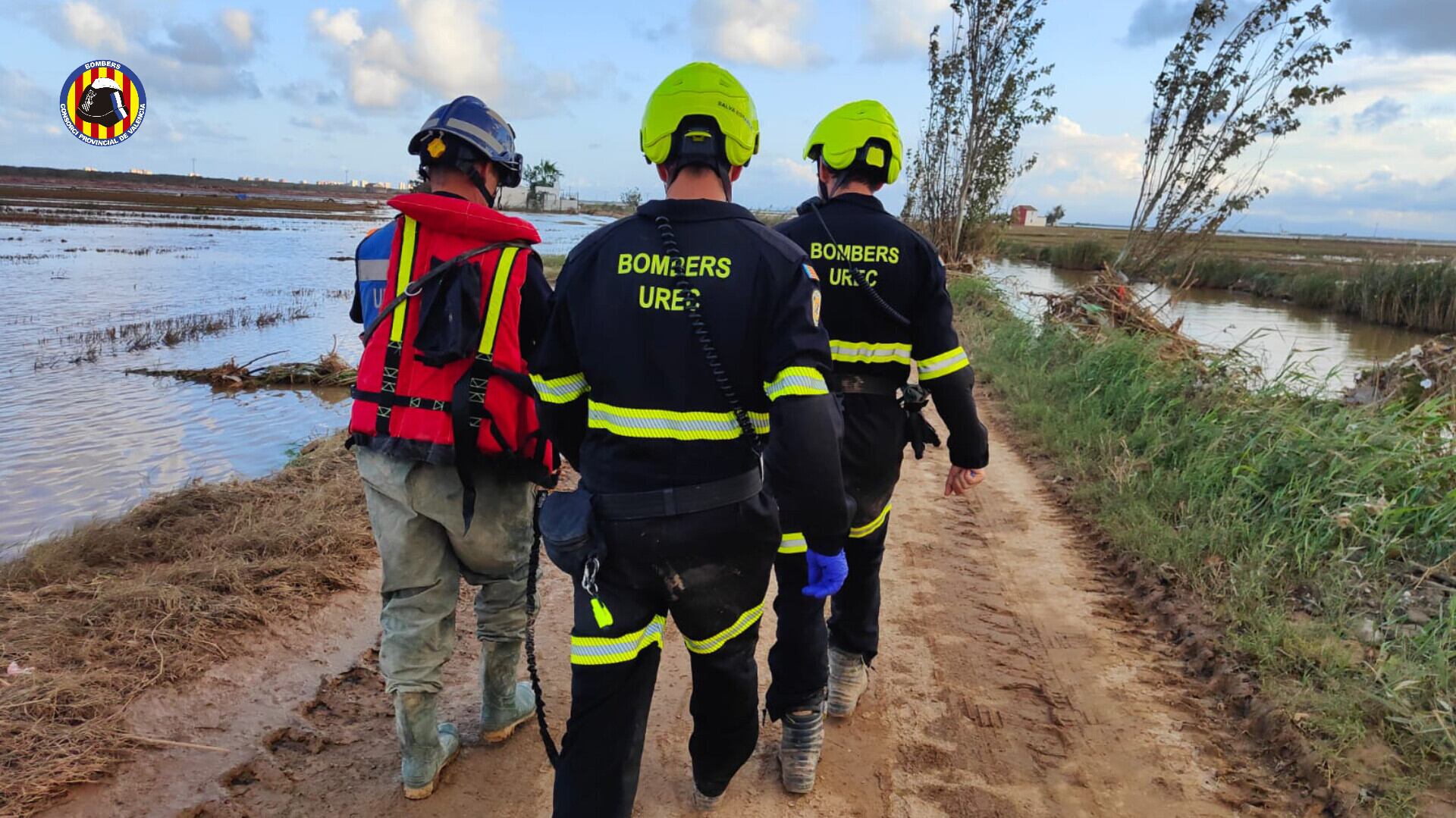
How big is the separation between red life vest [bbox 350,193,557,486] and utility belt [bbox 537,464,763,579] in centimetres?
56

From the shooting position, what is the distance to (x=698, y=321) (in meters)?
1.99

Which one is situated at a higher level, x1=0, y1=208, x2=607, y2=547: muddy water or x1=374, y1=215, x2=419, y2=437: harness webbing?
x1=374, y1=215, x2=419, y2=437: harness webbing

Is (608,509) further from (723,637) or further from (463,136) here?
(463,136)

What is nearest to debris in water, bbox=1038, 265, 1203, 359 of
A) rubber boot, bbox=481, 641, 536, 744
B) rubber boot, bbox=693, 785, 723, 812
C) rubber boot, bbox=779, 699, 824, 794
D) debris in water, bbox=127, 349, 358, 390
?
rubber boot, bbox=779, 699, 824, 794

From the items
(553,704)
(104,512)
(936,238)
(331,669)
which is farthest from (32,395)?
(936,238)

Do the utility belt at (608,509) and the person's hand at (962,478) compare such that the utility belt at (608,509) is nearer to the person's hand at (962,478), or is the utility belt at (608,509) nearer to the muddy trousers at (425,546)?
the muddy trousers at (425,546)

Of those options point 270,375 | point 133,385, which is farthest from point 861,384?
point 133,385

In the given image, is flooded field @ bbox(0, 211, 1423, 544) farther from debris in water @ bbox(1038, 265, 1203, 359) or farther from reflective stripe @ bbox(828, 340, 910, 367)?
reflective stripe @ bbox(828, 340, 910, 367)

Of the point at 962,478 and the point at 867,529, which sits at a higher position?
the point at 962,478

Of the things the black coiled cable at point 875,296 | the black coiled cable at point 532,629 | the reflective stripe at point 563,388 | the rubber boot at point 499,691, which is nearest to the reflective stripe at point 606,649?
the black coiled cable at point 532,629

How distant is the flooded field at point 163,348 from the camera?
7621mm

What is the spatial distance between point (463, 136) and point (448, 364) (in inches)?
27.8

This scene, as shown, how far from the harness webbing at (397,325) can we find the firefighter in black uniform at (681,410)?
56 centimetres

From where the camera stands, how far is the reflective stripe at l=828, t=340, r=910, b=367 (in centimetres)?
302
